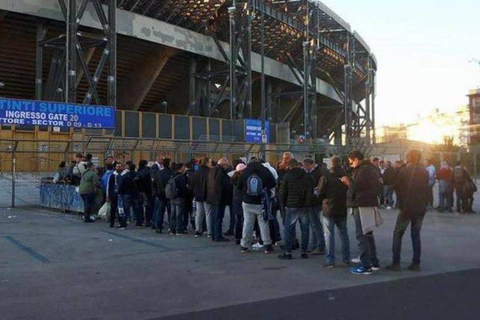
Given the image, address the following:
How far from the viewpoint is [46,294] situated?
6.70m

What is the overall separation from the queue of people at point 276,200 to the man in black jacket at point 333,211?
2 cm

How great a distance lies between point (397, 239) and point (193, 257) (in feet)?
11.3

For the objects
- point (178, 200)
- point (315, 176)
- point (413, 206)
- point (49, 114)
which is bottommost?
point (178, 200)

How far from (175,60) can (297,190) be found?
34.5 meters

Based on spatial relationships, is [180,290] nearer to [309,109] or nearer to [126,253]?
[126,253]

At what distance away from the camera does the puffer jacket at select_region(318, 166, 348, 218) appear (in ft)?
27.6

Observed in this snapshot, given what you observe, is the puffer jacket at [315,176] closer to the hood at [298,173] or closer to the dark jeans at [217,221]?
the hood at [298,173]

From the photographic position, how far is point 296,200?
8.91m

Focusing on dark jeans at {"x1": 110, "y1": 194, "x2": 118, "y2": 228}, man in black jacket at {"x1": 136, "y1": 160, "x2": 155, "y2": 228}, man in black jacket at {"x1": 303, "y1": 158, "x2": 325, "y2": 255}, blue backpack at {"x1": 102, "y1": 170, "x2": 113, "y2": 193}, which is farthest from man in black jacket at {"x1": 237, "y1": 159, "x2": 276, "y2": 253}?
blue backpack at {"x1": 102, "y1": 170, "x2": 113, "y2": 193}

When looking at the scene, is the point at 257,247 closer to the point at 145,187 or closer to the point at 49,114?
the point at 145,187

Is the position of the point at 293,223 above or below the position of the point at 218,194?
below

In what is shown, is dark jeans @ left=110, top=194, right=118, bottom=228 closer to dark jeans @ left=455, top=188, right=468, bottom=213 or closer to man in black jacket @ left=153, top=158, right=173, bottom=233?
man in black jacket @ left=153, top=158, right=173, bottom=233

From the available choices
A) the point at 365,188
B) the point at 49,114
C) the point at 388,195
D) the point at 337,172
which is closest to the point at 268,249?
the point at 337,172

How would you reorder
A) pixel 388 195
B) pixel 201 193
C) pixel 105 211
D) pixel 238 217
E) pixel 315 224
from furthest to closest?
1. pixel 388 195
2. pixel 105 211
3. pixel 201 193
4. pixel 238 217
5. pixel 315 224
